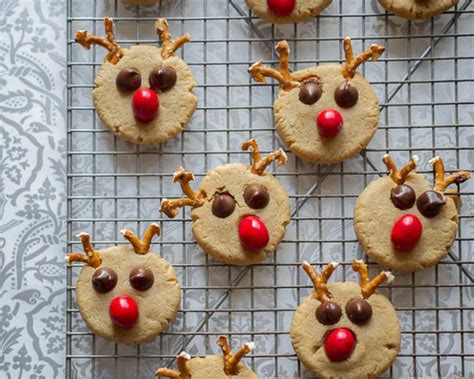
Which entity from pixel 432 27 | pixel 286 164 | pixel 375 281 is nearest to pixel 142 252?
pixel 286 164

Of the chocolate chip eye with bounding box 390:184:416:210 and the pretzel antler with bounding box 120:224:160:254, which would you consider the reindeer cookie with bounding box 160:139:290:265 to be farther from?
the chocolate chip eye with bounding box 390:184:416:210

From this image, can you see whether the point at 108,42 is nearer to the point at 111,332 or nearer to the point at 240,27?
the point at 240,27

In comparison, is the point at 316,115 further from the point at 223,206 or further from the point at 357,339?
the point at 357,339

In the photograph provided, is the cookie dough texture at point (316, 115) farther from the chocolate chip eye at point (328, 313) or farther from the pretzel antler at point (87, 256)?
the pretzel antler at point (87, 256)

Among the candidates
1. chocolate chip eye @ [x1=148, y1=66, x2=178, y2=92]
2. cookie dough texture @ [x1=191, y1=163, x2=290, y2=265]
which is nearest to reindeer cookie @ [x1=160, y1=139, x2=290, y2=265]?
cookie dough texture @ [x1=191, y1=163, x2=290, y2=265]

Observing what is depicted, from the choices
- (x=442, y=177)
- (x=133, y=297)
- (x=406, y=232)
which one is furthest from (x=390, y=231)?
(x=133, y=297)

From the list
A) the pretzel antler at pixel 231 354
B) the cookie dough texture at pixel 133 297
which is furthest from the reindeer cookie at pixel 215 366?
the cookie dough texture at pixel 133 297
